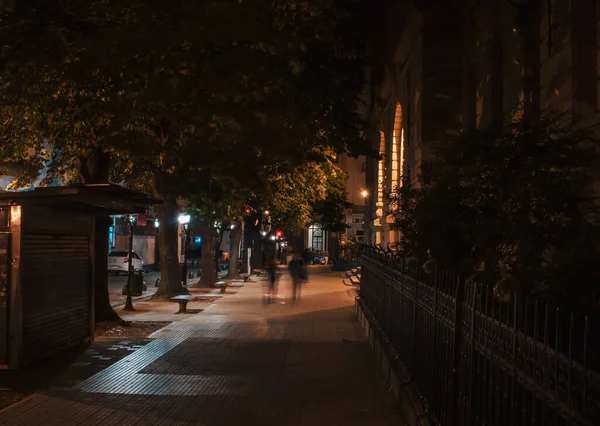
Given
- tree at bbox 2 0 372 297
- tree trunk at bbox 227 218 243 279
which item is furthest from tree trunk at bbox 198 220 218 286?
tree at bbox 2 0 372 297

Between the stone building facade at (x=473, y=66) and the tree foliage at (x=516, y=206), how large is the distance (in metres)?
1.08

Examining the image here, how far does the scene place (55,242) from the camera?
38.0ft

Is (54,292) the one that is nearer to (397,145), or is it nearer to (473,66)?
(473,66)

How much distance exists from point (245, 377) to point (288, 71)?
19.5ft

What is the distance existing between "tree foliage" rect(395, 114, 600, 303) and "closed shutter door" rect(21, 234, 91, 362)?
605 cm

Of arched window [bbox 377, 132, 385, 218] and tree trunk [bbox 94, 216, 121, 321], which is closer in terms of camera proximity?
tree trunk [bbox 94, 216, 121, 321]

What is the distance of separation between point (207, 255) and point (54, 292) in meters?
19.7

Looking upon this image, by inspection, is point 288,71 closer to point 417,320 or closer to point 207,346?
point 207,346

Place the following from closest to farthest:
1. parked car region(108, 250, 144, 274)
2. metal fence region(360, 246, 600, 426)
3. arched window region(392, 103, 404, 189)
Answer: metal fence region(360, 246, 600, 426) < arched window region(392, 103, 404, 189) < parked car region(108, 250, 144, 274)

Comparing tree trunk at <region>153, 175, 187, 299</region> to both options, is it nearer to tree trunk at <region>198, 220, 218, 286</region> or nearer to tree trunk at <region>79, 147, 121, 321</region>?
tree trunk at <region>79, 147, 121, 321</region>

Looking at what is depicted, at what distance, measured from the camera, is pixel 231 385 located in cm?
970

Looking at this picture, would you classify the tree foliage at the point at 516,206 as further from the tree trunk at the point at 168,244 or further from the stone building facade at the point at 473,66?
the tree trunk at the point at 168,244

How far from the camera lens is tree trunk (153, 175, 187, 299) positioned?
75.6ft

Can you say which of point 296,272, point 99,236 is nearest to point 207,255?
point 296,272
